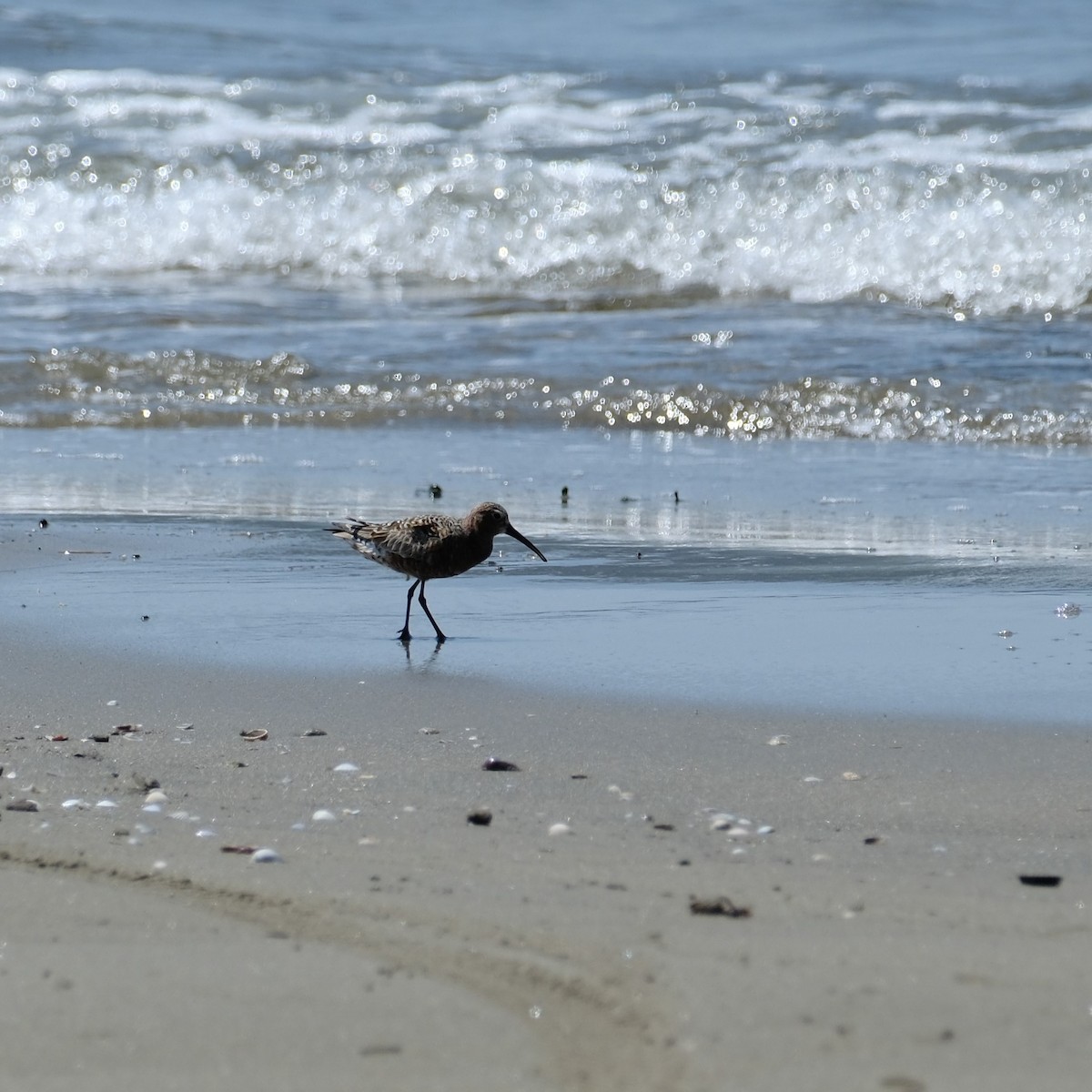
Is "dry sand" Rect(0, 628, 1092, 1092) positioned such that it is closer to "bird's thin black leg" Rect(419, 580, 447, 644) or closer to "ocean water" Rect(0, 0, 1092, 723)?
"ocean water" Rect(0, 0, 1092, 723)

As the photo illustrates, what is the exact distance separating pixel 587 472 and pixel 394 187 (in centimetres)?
930

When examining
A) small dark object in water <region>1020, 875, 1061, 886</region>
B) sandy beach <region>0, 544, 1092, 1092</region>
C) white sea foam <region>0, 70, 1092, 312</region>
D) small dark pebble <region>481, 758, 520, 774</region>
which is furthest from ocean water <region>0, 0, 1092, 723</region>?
small dark object in water <region>1020, 875, 1061, 886</region>

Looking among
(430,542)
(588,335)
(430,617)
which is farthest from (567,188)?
(430,617)

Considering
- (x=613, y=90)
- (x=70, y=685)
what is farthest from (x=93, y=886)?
(x=613, y=90)

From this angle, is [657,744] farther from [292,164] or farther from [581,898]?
[292,164]

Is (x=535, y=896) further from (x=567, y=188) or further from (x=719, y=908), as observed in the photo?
(x=567, y=188)

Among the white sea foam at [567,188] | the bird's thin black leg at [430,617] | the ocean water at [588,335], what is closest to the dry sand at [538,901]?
the ocean water at [588,335]

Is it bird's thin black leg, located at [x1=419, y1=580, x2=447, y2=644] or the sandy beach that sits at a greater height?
bird's thin black leg, located at [x1=419, y1=580, x2=447, y2=644]

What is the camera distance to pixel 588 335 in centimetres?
1216

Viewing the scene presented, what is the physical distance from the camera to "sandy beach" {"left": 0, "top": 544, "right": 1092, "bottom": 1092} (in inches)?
90.0

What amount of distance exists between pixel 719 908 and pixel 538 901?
A: 0.31 meters

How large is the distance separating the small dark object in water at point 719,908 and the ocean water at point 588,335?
63.0 inches

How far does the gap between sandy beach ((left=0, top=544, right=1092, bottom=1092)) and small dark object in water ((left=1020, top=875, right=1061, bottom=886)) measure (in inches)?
1.3

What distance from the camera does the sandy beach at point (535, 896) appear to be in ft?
7.50
